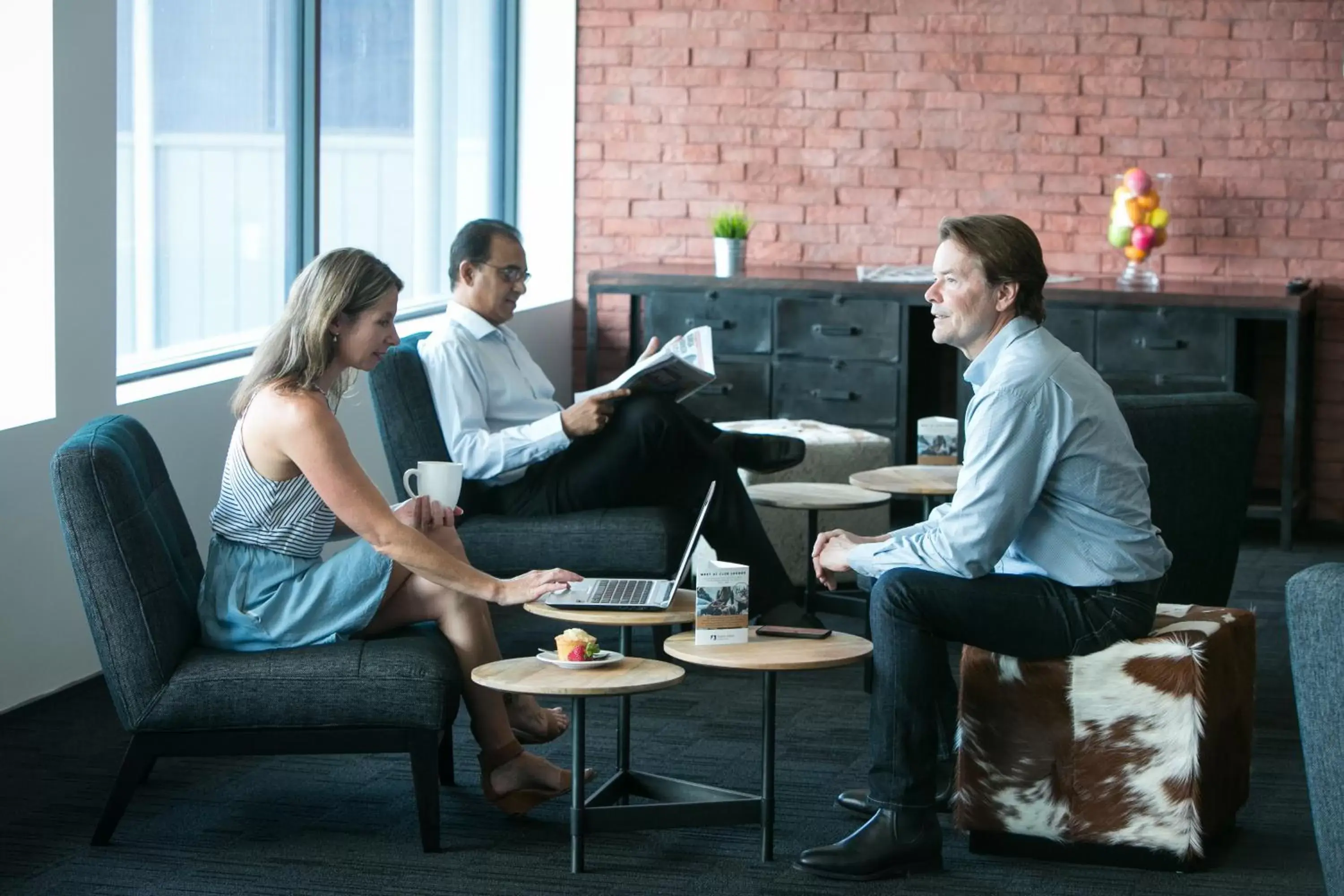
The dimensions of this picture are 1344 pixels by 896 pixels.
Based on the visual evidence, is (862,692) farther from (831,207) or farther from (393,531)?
(831,207)

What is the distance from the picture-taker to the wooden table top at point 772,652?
3.02 meters

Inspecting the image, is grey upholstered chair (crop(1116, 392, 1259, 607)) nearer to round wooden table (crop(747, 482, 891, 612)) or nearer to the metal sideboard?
round wooden table (crop(747, 482, 891, 612))

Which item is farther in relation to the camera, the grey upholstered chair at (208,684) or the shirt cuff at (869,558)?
the shirt cuff at (869,558)

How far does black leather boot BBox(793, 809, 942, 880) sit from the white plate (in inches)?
20.6

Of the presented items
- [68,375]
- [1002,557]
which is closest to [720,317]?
[68,375]

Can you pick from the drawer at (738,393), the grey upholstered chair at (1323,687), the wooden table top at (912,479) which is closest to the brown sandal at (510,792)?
the wooden table top at (912,479)

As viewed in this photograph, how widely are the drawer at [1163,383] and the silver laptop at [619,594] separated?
3478 mm

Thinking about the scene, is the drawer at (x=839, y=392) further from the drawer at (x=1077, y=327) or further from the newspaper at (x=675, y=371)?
the newspaper at (x=675, y=371)

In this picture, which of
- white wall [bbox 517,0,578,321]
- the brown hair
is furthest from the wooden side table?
white wall [bbox 517,0,578,321]

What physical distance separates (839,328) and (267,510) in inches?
146

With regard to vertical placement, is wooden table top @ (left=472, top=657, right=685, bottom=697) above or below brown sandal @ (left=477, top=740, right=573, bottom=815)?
above

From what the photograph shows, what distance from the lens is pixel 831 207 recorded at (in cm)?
735

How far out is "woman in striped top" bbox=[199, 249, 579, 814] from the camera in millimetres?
3291

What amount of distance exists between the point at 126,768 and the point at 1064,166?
4.99 metres
